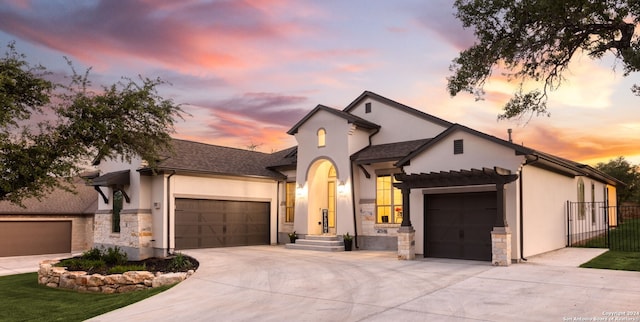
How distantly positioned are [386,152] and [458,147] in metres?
4.56

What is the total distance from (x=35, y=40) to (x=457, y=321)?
16838 mm

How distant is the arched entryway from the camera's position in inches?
848

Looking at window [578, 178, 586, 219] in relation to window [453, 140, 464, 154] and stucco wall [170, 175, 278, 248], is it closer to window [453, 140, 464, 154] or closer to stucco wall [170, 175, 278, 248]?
window [453, 140, 464, 154]

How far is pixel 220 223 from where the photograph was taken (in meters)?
21.7

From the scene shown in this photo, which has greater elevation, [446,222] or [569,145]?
[569,145]

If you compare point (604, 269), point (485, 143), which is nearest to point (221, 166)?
point (485, 143)

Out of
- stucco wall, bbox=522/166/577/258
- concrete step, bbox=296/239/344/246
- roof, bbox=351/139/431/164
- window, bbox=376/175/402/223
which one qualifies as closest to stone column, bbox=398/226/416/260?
window, bbox=376/175/402/223

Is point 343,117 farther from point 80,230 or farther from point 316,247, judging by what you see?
point 80,230

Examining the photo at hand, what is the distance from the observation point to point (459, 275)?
475 inches

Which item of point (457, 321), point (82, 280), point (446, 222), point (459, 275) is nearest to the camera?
point (457, 321)

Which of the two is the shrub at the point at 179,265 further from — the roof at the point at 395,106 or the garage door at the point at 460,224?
the roof at the point at 395,106

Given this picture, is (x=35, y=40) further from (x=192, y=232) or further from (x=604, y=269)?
(x=604, y=269)

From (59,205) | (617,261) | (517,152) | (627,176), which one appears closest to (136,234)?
(59,205)

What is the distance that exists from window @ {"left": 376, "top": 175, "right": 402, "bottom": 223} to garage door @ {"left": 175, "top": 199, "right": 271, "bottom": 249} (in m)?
6.59
